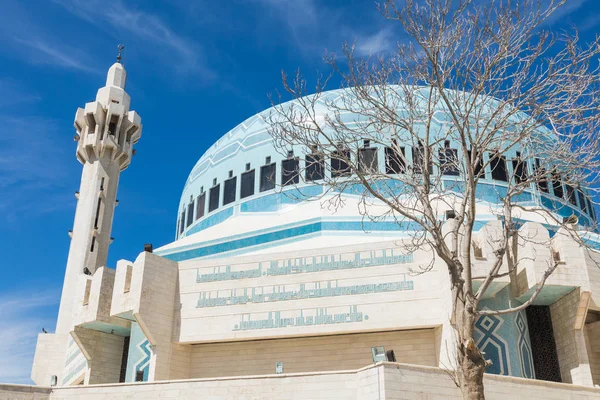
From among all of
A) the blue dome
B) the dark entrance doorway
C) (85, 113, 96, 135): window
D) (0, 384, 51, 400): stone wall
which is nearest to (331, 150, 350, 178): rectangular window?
the blue dome

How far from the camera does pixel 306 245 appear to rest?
22625 mm

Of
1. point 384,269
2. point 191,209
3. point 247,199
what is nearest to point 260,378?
point 384,269

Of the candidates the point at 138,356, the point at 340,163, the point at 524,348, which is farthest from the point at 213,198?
the point at 524,348

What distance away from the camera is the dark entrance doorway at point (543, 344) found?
62.4ft

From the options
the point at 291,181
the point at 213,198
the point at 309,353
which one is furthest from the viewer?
the point at 213,198

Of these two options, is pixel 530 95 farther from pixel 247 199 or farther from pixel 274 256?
pixel 247 199

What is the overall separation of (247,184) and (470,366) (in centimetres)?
1939

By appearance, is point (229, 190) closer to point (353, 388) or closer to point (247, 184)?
A: point (247, 184)

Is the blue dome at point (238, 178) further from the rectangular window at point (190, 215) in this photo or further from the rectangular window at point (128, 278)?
the rectangular window at point (128, 278)

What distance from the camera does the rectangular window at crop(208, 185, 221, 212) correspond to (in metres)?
31.1

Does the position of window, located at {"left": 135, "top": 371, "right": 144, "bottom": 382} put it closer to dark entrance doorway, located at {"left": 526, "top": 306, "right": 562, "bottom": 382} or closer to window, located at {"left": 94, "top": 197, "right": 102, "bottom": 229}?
window, located at {"left": 94, "top": 197, "right": 102, "bottom": 229}

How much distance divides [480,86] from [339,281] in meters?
8.84

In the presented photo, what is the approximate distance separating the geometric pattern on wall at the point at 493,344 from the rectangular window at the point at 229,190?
14.8 m

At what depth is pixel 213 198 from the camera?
31484 millimetres
